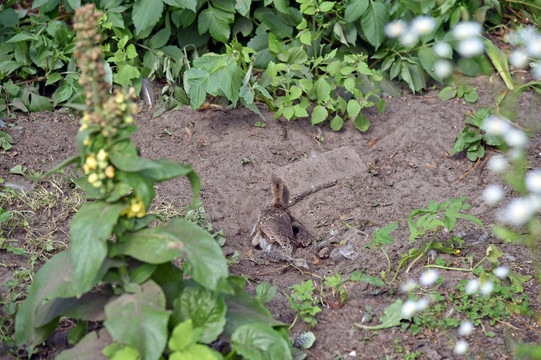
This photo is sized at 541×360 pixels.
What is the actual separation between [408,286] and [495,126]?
6.04ft

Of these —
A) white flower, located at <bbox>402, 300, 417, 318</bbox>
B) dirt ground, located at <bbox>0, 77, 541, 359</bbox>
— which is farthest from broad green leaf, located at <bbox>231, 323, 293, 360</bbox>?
white flower, located at <bbox>402, 300, 417, 318</bbox>

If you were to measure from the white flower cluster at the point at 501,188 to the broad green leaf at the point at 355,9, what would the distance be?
1.33 m

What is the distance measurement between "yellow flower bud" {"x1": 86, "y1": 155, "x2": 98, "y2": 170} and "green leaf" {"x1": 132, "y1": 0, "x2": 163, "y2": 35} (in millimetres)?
2511

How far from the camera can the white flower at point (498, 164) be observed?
4415 mm

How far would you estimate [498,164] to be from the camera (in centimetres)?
445

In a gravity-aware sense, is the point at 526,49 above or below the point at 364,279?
above

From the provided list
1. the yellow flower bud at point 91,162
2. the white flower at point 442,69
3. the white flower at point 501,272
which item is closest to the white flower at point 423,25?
the white flower at point 442,69

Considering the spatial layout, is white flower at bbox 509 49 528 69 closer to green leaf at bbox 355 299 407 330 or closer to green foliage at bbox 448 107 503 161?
green foliage at bbox 448 107 503 161

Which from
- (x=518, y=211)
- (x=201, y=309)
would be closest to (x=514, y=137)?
(x=518, y=211)

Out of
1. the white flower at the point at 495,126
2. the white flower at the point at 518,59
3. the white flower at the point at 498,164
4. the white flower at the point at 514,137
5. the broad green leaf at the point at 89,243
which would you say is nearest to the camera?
the broad green leaf at the point at 89,243

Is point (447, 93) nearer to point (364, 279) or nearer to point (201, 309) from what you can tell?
point (364, 279)

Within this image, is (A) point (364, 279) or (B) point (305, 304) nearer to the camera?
(B) point (305, 304)

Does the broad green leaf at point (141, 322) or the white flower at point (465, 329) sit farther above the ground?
the broad green leaf at point (141, 322)

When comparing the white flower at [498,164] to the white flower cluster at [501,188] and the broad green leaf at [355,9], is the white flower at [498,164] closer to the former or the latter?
the white flower cluster at [501,188]
